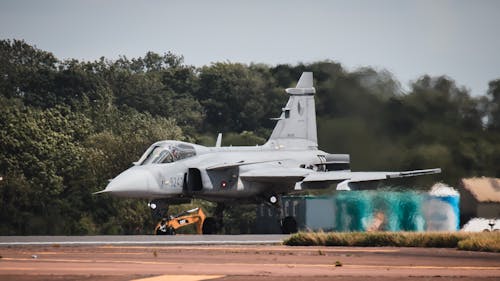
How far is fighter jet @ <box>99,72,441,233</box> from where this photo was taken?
38.4 meters

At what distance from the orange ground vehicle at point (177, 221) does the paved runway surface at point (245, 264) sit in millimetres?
10875

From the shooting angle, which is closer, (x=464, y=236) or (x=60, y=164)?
(x=464, y=236)

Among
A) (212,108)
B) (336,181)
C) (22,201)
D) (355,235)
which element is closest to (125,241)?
(355,235)

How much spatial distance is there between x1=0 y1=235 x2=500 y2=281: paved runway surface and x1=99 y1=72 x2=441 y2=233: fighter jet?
37.4ft

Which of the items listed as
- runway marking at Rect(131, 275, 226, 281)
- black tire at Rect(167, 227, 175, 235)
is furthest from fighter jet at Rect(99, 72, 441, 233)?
runway marking at Rect(131, 275, 226, 281)

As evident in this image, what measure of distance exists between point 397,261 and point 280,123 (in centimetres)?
2362

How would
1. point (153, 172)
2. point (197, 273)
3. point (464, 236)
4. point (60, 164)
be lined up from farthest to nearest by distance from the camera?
point (60, 164), point (153, 172), point (464, 236), point (197, 273)

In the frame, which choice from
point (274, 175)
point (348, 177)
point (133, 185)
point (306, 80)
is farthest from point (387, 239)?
point (306, 80)

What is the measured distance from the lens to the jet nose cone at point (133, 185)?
37.4 m

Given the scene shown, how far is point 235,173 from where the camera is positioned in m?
40.5

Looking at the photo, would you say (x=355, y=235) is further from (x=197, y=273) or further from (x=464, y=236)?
(x=197, y=273)

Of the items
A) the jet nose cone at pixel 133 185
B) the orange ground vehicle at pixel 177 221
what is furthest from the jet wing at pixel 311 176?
the jet nose cone at pixel 133 185

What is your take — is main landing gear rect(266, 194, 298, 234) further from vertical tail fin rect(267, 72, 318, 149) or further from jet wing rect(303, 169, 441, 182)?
vertical tail fin rect(267, 72, 318, 149)

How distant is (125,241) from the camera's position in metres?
31.2
